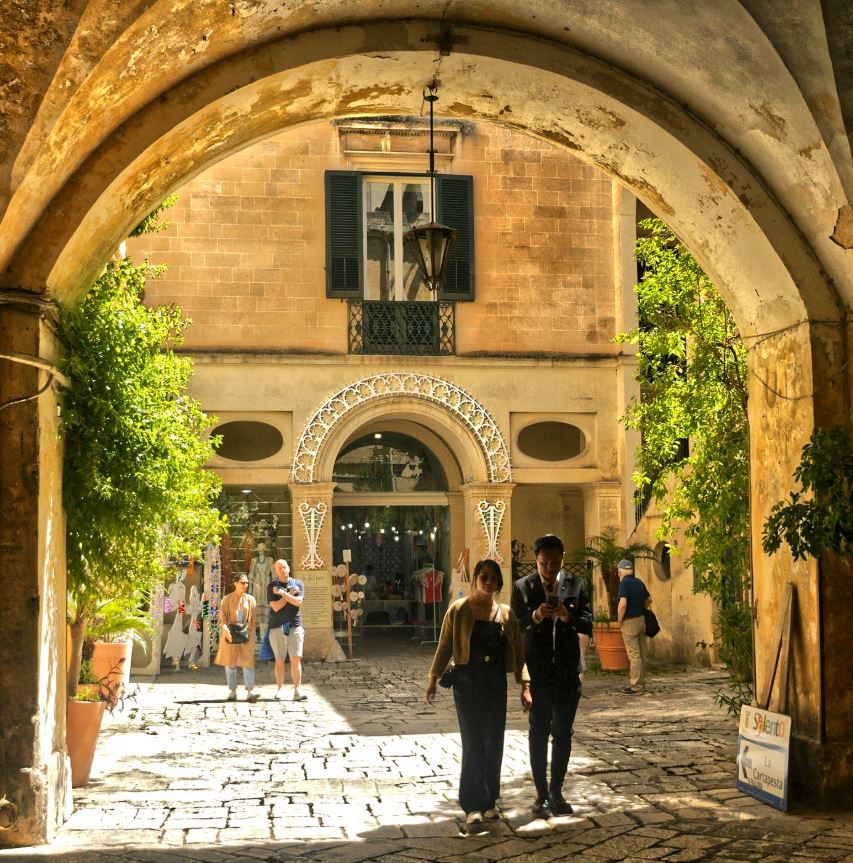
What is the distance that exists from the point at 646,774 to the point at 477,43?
5.27m

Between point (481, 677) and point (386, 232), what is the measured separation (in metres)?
13.5

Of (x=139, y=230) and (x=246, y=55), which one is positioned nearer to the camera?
(x=246, y=55)

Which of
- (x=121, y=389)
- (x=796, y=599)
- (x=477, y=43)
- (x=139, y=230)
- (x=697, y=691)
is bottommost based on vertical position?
(x=697, y=691)

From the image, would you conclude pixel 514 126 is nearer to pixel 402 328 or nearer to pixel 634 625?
pixel 634 625

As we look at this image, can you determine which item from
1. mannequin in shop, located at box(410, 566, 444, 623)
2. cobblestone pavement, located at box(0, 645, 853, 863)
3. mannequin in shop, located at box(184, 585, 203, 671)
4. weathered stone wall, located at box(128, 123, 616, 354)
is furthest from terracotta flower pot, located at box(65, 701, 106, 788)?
mannequin in shop, located at box(410, 566, 444, 623)

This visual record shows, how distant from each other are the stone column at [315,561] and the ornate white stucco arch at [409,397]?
0.30 meters

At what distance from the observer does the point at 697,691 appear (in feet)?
46.6

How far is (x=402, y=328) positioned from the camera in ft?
65.2

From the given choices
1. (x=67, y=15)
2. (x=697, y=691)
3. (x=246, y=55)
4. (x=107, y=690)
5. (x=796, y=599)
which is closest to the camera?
(x=67, y=15)

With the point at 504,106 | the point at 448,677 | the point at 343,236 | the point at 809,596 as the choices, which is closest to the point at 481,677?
the point at 448,677

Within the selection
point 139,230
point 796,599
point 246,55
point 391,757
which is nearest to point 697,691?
point 391,757

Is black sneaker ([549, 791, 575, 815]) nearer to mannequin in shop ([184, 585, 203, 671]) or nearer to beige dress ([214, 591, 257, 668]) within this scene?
beige dress ([214, 591, 257, 668])

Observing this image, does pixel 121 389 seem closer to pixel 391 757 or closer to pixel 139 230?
pixel 139 230

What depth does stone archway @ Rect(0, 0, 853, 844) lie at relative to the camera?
689cm
